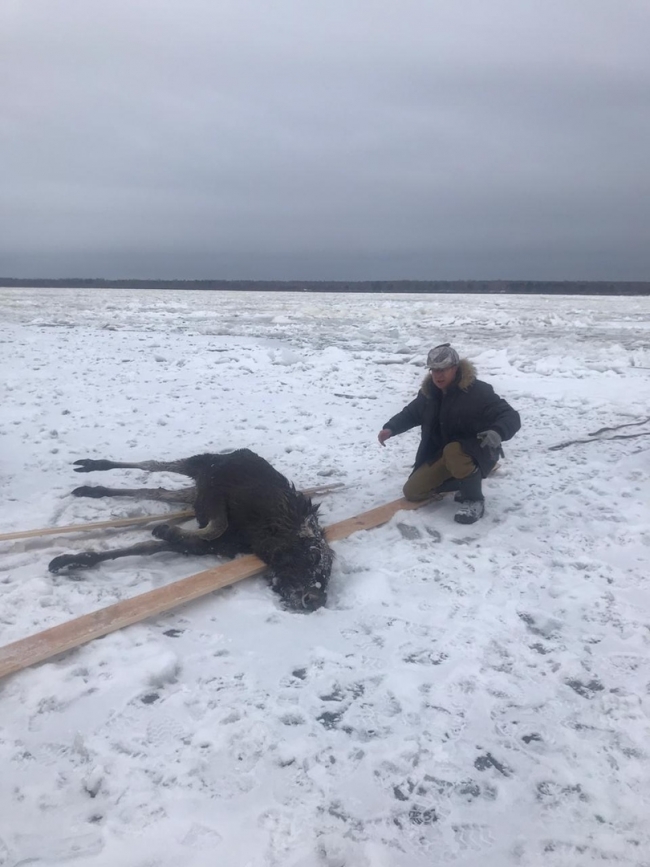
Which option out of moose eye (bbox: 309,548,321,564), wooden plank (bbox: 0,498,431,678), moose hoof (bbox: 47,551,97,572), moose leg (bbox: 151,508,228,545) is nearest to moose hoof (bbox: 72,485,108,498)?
moose leg (bbox: 151,508,228,545)

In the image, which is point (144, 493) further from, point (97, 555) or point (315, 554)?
point (315, 554)

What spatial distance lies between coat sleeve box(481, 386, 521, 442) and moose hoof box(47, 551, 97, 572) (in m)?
3.37

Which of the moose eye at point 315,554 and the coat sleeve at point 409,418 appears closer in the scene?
the moose eye at point 315,554

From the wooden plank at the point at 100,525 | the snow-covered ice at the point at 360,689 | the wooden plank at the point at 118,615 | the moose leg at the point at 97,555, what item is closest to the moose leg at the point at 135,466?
the snow-covered ice at the point at 360,689

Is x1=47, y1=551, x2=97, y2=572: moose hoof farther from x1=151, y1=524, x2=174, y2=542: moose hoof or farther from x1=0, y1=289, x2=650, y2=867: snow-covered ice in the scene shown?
x1=151, y1=524, x2=174, y2=542: moose hoof

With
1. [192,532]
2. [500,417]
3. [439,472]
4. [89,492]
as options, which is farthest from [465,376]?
[89,492]

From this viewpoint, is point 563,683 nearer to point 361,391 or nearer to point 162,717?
point 162,717

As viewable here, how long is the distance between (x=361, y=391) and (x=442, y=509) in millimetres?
4758

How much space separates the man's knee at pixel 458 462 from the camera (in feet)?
18.5

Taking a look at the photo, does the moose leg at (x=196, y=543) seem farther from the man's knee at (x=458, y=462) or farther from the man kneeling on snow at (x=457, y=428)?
the man's knee at (x=458, y=462)

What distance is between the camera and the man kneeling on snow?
5.52m

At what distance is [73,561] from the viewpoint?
4.43 m

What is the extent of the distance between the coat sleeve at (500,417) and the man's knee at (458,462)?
31 cm

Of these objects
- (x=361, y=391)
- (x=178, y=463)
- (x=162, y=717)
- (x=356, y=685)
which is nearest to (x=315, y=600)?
(x=356, y=685)
